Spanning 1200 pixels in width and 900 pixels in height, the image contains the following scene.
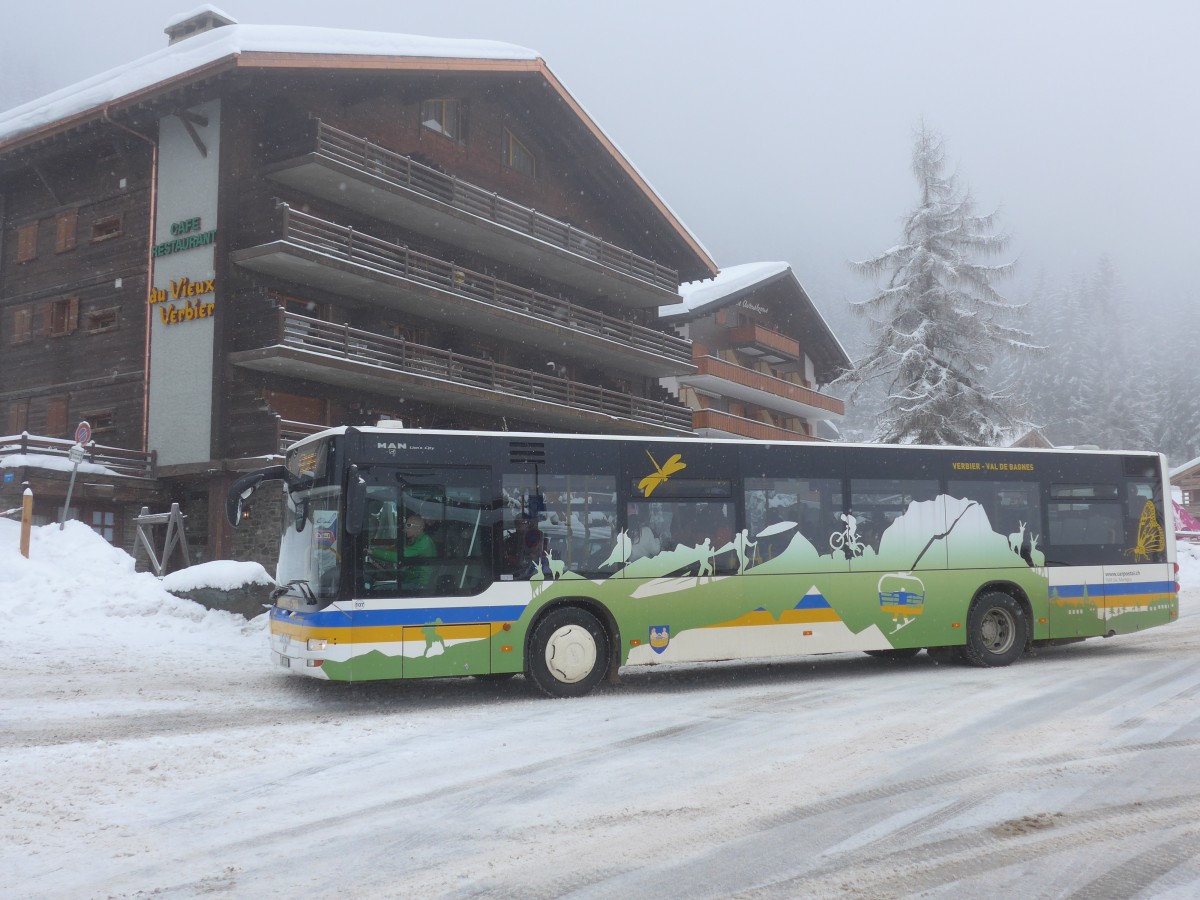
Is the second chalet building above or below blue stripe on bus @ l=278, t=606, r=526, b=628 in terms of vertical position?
above

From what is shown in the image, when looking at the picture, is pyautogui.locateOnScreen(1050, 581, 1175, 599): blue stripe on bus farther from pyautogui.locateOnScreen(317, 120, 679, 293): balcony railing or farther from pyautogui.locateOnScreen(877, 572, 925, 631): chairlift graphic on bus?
pyautogui.locateOnScreen(317, 120, 679, 293): balcony railing

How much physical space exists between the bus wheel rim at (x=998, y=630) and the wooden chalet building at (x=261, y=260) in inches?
621

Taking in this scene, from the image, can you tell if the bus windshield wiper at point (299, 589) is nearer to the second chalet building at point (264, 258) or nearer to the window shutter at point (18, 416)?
the second chalet building at point (264, 258)

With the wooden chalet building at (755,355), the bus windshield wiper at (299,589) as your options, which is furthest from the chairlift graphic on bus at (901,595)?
the wooden chalet building at (755,355)

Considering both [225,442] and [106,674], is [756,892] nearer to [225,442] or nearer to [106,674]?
[106,674]

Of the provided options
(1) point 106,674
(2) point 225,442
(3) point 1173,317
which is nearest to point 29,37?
(3) point 1173,317

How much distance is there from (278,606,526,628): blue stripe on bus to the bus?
0.02 meters

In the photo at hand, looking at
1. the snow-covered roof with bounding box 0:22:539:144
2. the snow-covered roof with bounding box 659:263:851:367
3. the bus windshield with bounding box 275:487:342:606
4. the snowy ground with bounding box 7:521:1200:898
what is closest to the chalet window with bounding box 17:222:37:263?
the snow-covered roof with bounding box 0:22:539:144

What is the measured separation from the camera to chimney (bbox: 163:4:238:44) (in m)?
30.0

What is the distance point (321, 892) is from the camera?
5.27 metres

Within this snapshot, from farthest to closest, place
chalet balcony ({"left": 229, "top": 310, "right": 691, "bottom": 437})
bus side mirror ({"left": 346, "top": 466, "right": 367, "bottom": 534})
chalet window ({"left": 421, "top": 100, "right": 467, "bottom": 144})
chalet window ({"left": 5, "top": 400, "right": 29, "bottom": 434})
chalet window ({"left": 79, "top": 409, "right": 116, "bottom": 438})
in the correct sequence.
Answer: chalet window ({"left": 421, "top": 100, "right": 467, "bottom": 144}), chalet window ({"left": 5, "top": 400, "right": 29, "bottom": 434}), chalet window ({"left": 79, "top": 409, "right": 116, "bottom": 438}), chalet balcony ({"left": 229, "top": 310, "right": 691, "bottom": 437}), bus side mirror ({"left": 346, "top": 466, "right": 367, "bottom": 534})

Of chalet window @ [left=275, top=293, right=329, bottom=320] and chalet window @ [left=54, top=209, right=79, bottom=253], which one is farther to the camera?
chalet window @ [left=54, top=209, right=79, bottom=253]

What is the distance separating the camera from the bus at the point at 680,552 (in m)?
11.2

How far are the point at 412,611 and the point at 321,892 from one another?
587 cm
